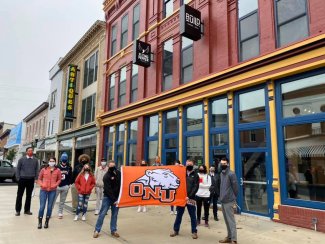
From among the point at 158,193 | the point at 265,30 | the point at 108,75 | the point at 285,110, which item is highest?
the point at 108,75

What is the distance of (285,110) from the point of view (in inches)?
359

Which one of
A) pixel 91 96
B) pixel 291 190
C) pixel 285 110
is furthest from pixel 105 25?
pixel 291 190

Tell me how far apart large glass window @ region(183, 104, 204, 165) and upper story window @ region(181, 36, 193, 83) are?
151 centimetres

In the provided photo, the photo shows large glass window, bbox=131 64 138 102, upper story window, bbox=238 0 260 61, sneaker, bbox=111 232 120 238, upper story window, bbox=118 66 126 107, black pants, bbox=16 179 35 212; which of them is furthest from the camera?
upper story window, bbox=118 66 126 107

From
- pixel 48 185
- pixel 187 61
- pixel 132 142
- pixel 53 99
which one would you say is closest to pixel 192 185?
pixel 48 185

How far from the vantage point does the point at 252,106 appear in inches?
401

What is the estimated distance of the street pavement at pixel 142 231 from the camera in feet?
22.0

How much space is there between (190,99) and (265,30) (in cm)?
409

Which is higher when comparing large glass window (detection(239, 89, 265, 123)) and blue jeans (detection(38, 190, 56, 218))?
large glass window (detection(239, 89, 265, 123))

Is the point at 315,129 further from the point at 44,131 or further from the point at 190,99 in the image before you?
the point at 44,131

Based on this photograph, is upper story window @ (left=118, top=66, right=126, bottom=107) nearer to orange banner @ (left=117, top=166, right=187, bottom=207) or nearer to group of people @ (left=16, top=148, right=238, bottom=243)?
group of people @ (left=16, top=148, right=238, bottom=243)

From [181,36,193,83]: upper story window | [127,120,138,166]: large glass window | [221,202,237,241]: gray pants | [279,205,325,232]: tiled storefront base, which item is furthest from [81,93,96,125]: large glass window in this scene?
[221,202,237,241]: gray pants

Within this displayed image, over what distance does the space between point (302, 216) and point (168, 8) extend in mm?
11929

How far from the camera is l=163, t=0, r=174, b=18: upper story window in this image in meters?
15.1
